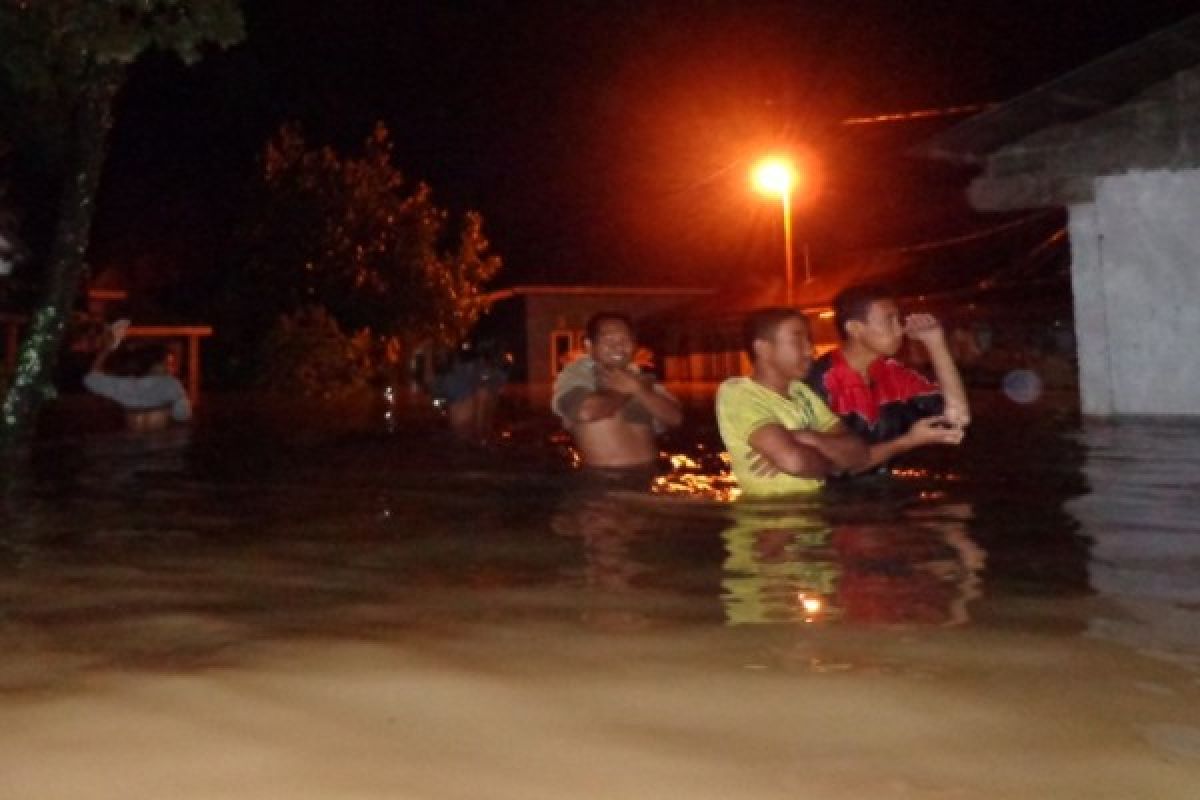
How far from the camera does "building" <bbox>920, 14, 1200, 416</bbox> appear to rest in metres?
15.1

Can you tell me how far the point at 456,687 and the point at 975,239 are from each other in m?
25.0

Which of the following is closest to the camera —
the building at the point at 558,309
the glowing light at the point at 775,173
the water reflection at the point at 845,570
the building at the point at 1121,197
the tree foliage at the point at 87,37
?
the water reflection at the point at 845,570

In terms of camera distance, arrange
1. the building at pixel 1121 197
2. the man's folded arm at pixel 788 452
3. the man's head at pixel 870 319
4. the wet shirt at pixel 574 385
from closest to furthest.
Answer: the man's folded arm at pixel 788 452 → the man's head at pixel 870 319 → the wet shirt at pixel 574 385 → the building at pixel 1121 197

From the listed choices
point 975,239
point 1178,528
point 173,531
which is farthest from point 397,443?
point 975,239

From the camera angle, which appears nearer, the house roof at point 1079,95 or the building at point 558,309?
the house roof at point 1079,95

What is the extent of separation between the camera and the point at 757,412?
700cm

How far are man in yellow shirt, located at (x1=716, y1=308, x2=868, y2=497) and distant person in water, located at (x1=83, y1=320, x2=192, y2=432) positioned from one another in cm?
1092

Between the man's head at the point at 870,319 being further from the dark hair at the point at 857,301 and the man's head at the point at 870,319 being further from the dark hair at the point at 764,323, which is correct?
the dark hair at the point at 764,323

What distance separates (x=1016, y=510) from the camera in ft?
27.6

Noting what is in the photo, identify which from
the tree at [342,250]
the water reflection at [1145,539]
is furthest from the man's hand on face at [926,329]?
the tree at [342,250]

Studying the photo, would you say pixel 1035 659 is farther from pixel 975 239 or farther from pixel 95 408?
pixel 975 239

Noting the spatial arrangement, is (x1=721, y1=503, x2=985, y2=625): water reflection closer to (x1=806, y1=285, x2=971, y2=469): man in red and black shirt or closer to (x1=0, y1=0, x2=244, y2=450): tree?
(x1=806, y1=285, x2=971, y2=469): man in red and black shirt

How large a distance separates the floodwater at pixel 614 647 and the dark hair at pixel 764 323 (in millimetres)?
1031

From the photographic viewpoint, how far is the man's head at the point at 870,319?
7.14 m
